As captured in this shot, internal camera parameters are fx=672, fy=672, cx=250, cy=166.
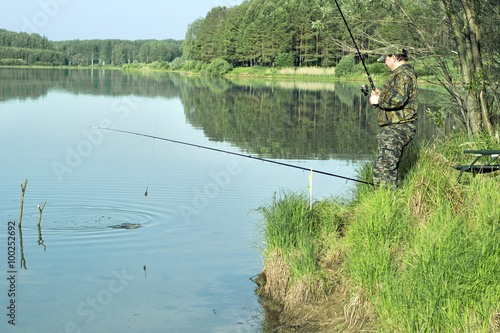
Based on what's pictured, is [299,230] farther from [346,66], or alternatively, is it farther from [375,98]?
[346,66]

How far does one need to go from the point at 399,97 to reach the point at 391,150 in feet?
1.95

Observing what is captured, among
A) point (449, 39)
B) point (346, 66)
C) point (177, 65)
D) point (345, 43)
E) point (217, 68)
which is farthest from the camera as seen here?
point (177, 65)

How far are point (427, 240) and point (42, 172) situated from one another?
1084cm

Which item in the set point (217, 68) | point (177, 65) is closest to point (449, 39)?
point (217, 68)

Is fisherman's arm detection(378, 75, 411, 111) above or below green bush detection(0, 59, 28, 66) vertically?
below

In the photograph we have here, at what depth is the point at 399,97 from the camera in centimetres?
741

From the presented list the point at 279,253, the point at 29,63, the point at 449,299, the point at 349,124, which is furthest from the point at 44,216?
the point at 29,63

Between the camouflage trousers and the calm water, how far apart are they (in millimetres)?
1894

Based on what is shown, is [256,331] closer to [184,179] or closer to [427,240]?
[427,240]

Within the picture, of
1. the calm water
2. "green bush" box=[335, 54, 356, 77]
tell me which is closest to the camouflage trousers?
the calm water

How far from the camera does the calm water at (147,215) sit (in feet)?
22.6

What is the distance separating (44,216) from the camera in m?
10.6

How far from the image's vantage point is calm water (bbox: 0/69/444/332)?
6.88 metres

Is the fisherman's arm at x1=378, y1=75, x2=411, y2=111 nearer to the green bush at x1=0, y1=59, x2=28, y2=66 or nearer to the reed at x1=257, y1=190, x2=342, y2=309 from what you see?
the reed at x1=257, y1=190, x2=342, y2=309
